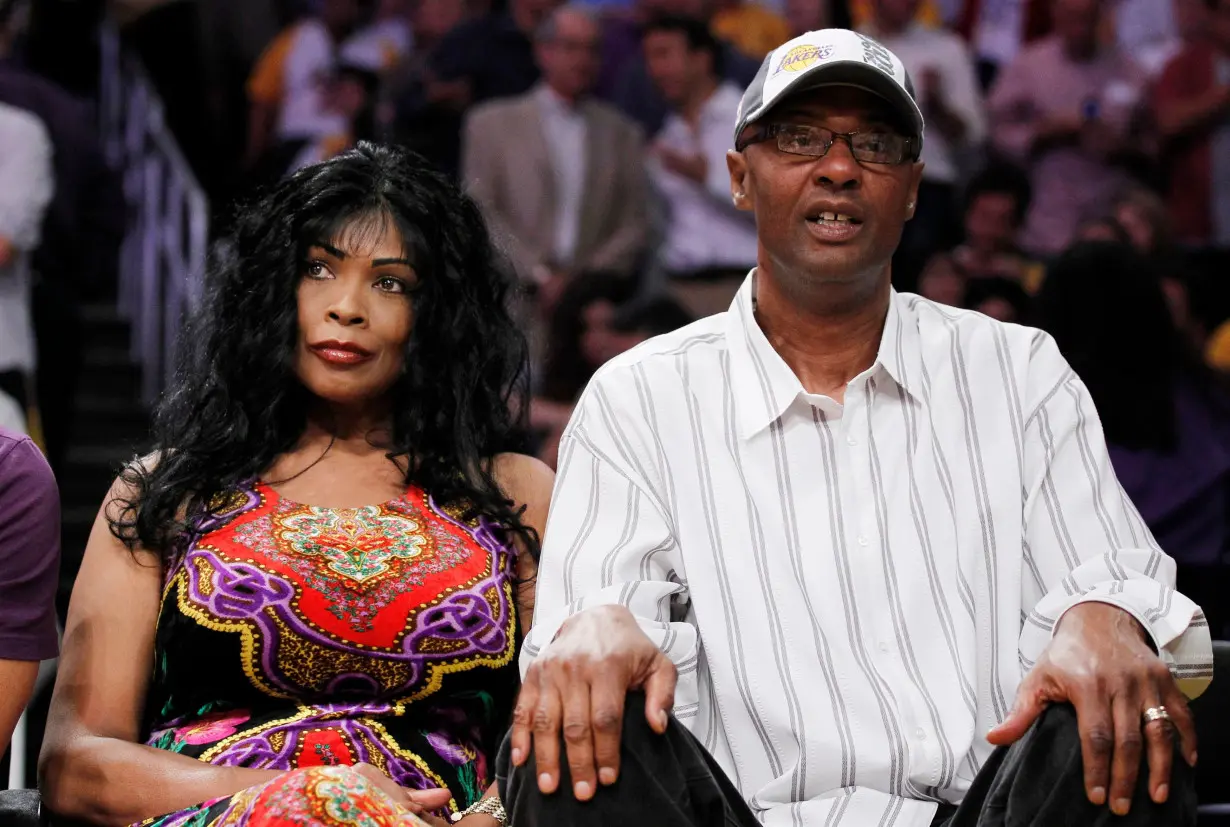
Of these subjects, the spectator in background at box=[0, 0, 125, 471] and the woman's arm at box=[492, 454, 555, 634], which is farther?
the spectator in background at box=[0, 0, 125, 471]

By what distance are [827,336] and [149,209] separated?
4671 millimetres

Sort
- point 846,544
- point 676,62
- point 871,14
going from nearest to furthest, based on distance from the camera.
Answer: point 846,544, point 676,62, point 871,14

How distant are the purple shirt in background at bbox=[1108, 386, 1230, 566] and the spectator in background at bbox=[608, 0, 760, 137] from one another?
235 centimetres

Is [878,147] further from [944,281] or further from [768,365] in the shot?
[944,281]

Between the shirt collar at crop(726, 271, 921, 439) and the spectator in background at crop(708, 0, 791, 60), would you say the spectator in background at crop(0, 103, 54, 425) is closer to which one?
the spectator in background at crop(708, 0, 791, 60)

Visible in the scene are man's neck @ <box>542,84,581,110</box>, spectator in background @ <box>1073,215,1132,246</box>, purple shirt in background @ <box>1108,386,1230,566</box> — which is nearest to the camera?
purple shirt in background @ <box>1108,386,1230,566</box>

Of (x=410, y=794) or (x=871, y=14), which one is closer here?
(x=410, y=794)

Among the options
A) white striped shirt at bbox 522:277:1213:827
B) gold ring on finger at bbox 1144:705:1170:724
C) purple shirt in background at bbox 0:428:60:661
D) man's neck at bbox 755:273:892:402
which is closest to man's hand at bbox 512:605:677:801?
white striped shirt at bbox 522:277:1213:827

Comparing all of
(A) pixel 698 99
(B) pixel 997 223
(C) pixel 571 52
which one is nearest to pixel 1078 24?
(B) pixel 997 223

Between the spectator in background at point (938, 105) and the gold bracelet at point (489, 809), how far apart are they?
11.9ft

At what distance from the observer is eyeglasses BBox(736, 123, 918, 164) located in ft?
7.02

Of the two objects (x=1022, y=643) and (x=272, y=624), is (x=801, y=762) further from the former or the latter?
(x=272, y=624)

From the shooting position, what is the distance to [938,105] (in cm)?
559

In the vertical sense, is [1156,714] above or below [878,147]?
below
